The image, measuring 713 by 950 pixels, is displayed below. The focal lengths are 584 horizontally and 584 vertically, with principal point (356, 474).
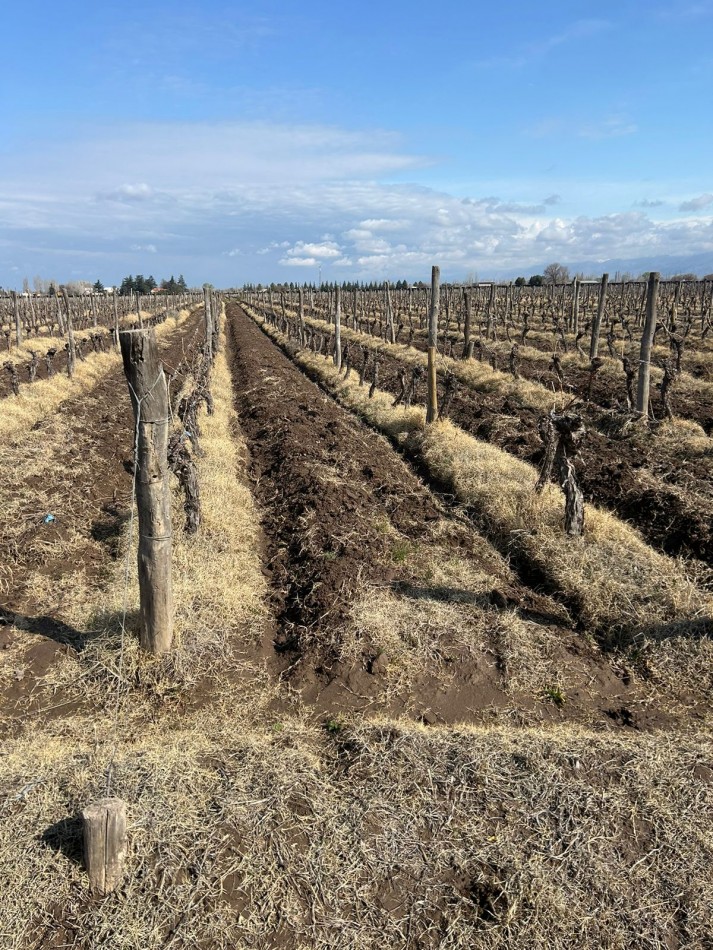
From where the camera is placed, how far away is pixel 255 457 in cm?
1117

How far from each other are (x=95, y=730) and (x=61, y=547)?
3.25m

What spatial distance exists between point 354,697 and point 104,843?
2.13m

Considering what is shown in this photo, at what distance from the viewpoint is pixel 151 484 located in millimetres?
4660

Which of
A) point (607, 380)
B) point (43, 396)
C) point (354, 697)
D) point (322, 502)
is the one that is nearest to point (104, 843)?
point (354, 697)

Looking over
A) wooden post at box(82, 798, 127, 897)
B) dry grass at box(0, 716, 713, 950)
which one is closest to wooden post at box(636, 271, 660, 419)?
dry grass at box(0, 716, 713, 950)

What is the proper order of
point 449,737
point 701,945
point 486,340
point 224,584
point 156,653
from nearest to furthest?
point 701,945
point 449,737
point 156,653
point 224,584
point 486,340

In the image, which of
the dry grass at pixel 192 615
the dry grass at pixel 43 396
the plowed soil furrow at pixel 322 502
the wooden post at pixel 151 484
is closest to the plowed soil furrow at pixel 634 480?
the plowed soil furrow at pixel 322 502

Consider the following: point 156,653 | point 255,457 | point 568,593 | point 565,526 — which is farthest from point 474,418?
point 156,653

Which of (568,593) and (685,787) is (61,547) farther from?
(685,787)

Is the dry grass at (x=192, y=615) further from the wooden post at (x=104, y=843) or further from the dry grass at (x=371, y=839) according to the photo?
the wooden post at (x=104, y=843)

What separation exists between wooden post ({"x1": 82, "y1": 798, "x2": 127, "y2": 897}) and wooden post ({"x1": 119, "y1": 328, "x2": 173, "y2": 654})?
1966mm

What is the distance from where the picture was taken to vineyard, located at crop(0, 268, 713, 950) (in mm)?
3027

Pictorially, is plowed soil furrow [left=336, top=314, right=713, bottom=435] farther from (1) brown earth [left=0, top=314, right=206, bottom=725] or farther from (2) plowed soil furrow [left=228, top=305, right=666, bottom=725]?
(1) brown earth [left=0, top=314, right=206, bottom=725]

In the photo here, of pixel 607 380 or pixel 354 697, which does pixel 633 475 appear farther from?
pixel 607 380
